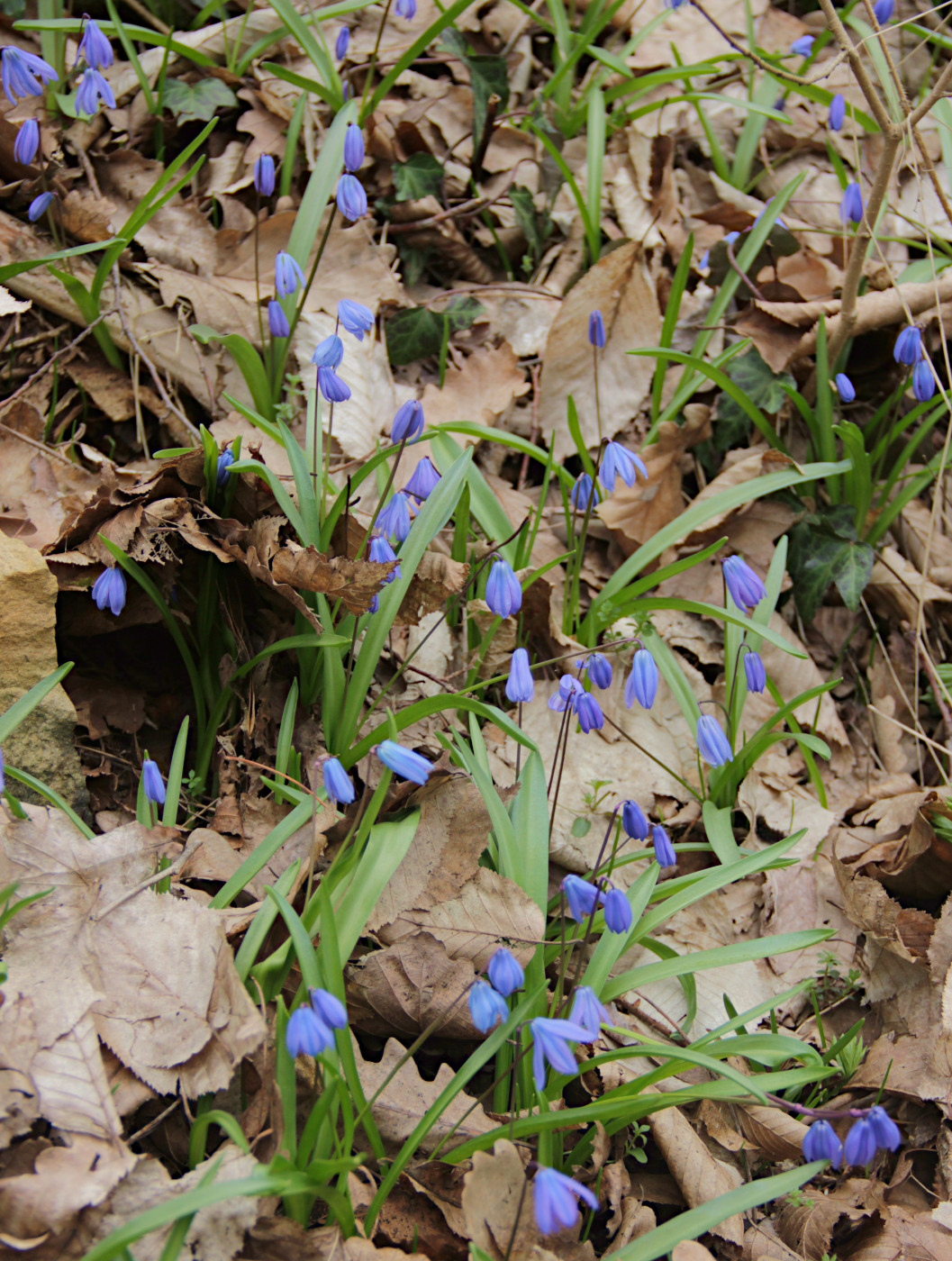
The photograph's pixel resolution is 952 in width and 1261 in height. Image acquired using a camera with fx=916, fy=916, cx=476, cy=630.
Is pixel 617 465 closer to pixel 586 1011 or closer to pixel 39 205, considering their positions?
pixel 586 1011

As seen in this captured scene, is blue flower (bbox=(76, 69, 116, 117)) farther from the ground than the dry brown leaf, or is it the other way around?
blue flower (bbox=(76, 69, 116, 117))

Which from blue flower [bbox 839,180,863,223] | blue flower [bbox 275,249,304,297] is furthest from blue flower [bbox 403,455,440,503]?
blue flower [bbox 839,180,863,223]

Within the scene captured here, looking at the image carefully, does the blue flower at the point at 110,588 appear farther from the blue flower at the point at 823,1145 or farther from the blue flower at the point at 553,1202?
the blue flower at the point at 823,1145

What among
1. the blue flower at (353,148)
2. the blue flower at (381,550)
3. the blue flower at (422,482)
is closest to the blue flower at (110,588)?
the blue flower at (381,550)

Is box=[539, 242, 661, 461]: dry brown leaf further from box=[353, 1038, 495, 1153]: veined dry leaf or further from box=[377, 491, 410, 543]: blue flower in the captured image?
box=[353, 1038, 495, 1153]: veined dry leaf

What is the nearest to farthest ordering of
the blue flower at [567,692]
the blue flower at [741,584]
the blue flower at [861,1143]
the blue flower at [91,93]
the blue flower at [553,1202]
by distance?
A: the blue flower at [553,1202] < the blue flower at [861,1143] < the blue flower at [567,692] < the blue flower at [741,584] < the blue flower at [91,93]

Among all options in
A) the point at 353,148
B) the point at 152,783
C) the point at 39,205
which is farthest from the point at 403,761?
the point at 39,205
